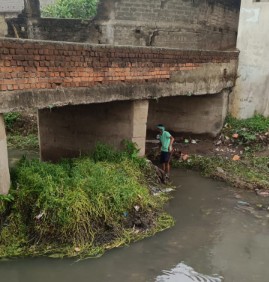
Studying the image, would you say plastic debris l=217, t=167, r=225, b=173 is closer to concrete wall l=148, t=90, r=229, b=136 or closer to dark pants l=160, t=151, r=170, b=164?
dark pants l=160, t=151, r=170, b=164

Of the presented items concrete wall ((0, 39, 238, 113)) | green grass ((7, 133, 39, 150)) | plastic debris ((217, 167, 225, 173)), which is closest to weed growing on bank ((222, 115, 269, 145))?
plastic debris ((217, 167, 225, 173))

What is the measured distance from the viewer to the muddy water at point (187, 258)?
467cm

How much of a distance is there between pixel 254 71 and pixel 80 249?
760 centimetres

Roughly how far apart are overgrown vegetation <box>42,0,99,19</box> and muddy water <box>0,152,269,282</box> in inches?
557

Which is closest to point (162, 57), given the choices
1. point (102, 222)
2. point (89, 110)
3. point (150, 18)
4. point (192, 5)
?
point (89, 110)

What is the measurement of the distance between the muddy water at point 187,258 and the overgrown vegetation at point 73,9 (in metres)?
14.1

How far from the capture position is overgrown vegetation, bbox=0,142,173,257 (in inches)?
199

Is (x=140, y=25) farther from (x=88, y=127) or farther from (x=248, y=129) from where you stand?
(x=88, y=127)

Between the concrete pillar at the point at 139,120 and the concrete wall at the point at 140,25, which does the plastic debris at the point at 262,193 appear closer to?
the concrete pillar at the point at 139,120

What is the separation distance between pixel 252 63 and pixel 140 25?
14.7 ft

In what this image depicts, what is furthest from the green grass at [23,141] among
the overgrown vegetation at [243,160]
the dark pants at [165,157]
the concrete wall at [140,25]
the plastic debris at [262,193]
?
Answer: the plastic debris at [262,193]

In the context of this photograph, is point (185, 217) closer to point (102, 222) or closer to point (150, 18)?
point (102, 222)

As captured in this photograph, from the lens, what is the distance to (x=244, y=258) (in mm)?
5160

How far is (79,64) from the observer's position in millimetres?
5961
